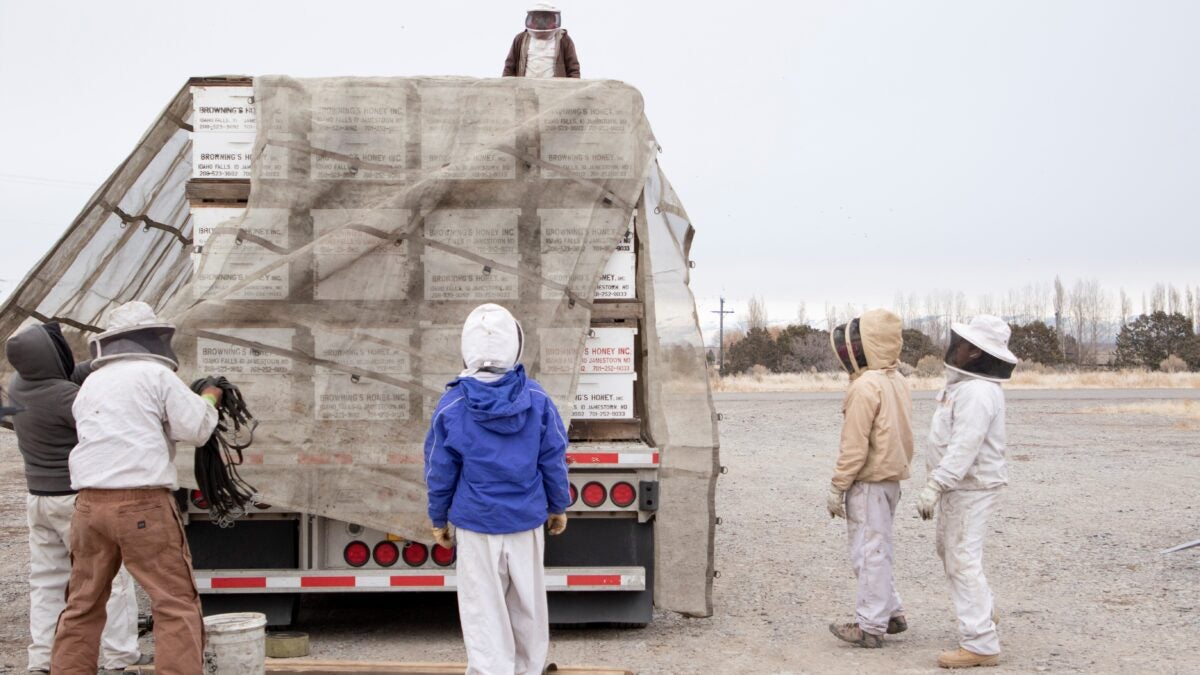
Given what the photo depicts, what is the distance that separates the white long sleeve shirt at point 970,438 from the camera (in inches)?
251

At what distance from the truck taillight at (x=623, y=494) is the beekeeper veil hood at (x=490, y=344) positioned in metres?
1.64

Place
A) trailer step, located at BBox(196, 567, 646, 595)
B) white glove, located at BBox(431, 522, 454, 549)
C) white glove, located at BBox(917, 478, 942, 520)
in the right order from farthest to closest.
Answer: trailer step, located at BBox(196, 567, 646, 595) → white glove, located at BBox(917, 478, 942, 520) → white glove, located at BBox(431, 522, 454, 549)

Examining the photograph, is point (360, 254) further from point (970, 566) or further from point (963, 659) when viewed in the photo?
point (963, 659)

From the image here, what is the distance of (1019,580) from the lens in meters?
9.11

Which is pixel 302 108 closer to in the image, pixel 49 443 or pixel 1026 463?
pixel 49 443

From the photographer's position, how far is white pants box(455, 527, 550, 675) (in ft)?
17.1

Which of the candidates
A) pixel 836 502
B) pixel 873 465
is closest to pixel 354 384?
pixel 836 502

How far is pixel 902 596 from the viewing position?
8516mm

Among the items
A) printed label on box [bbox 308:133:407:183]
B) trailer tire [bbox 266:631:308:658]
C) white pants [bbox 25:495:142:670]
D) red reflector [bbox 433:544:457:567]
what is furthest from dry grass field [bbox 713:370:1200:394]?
white pants [bbox 25:495:142:670]

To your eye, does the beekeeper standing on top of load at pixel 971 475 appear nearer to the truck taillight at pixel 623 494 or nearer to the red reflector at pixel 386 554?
the truck taillight at pixel 623 494

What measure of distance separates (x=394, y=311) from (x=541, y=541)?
177 cm

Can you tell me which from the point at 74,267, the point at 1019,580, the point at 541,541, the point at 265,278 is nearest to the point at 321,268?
the point at 265,278

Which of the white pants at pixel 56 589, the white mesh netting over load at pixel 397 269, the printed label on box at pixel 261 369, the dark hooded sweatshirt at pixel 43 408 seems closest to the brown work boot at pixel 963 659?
Result: the white mesh netting over load at pixel 397 269

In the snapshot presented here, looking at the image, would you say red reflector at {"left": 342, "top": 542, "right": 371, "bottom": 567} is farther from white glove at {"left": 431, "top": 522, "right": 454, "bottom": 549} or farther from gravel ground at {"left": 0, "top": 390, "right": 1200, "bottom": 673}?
white glove at {"left": 431, "top": 522, "right": 454, "bottom": 549}
